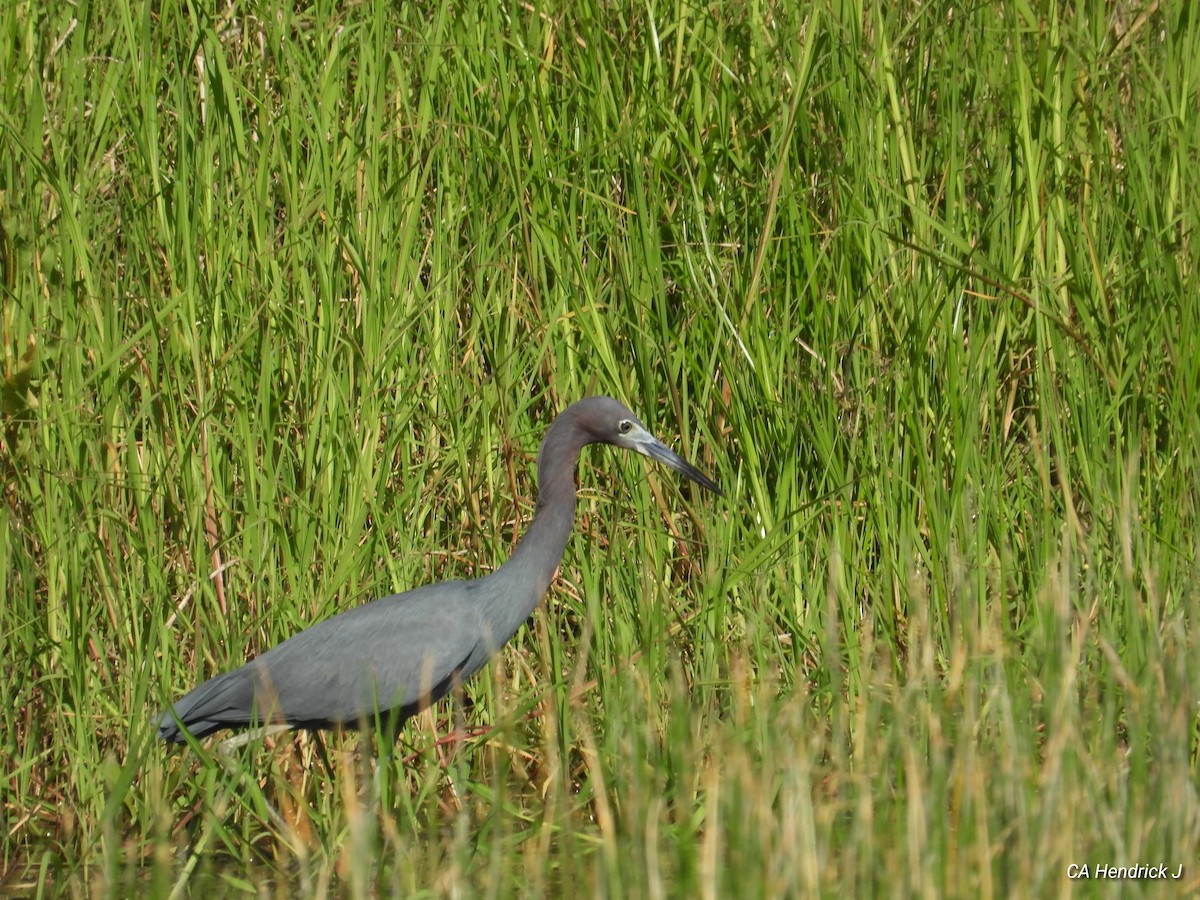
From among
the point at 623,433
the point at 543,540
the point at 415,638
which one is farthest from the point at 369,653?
the point at 623,433

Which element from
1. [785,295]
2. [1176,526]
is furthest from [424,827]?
[1176,526]

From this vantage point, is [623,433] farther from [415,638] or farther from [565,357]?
[415,638]

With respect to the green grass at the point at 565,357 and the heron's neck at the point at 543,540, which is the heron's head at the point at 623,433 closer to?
the heron's neck at the point at 543,540

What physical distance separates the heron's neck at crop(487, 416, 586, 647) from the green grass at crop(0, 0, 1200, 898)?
14cm

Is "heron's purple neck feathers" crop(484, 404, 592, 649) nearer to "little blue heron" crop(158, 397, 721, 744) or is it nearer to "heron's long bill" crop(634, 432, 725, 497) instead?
"little blue heron" crop(158, 397, 721, 744)

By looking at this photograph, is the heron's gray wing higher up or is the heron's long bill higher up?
the heron's long bill

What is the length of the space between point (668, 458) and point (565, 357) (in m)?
0.51

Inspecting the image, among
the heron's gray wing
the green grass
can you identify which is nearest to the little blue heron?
the heron's gray wing

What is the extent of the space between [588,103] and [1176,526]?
1749 millimetres

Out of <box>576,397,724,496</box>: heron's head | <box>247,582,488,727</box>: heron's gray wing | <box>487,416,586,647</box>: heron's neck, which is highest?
<box>576,397,724,496</box>: heron's head

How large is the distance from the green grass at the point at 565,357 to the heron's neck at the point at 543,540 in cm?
14

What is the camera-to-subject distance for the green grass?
11.5 ft

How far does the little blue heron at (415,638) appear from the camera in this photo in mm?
3430

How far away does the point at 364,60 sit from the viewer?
158 inches
